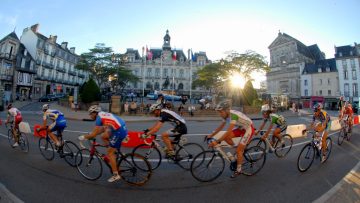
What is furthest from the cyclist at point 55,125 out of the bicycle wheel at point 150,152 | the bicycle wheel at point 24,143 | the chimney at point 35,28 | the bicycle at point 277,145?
the chimney at point 35,28

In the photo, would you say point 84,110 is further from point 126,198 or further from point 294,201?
point 294,201

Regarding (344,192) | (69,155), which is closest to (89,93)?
(69,155)

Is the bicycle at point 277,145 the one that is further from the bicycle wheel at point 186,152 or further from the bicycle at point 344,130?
the bicycle at point 344,130

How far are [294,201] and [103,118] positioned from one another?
4.26 m

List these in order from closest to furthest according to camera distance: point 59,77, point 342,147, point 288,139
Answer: point 288,139 → point 342,147 → point 59,77

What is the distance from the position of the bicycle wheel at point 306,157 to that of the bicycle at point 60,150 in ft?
20.1

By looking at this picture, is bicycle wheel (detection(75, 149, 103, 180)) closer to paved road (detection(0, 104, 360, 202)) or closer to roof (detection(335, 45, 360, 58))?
paved road (detection(0, 104, 360, 202))

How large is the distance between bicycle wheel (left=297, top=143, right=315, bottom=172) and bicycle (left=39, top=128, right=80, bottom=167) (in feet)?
20.1

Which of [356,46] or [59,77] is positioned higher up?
[356,46]

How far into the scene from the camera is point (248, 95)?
32188 millimetres

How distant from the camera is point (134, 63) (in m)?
75.4

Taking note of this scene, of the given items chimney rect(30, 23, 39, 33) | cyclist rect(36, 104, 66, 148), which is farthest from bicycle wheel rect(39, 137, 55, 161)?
chimney rect(30, 23, 39, 33)

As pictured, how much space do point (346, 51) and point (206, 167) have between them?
6663cm

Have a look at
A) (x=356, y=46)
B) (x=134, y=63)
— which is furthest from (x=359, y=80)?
(x=134, y=63)
